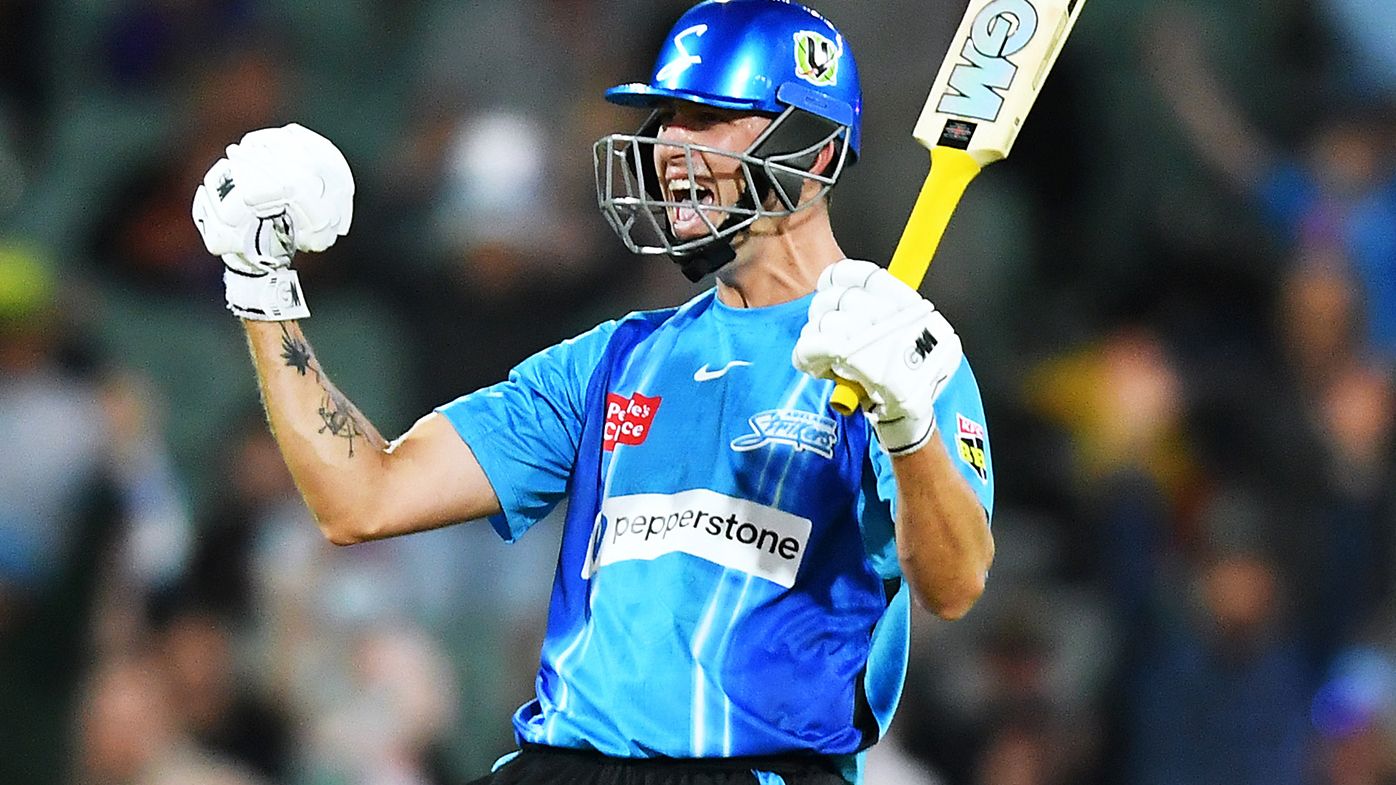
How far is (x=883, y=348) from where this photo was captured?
264 centimetres

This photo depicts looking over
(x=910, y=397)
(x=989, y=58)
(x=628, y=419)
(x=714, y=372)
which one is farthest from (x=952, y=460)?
(x=989, y=58)

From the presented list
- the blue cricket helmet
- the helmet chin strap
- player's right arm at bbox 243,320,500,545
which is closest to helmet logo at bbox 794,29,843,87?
the blue cricket helmet

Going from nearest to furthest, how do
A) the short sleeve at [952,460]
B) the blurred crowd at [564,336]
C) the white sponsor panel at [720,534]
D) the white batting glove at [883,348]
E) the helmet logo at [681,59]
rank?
the white batting glove at [883,348] → the short sleeve at [952,460] → the white sponsor panel at [720,534] → the helmet logo at [681,59] → the blurred crowd at [564,336]

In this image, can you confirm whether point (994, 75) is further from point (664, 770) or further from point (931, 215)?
point (664, 770)

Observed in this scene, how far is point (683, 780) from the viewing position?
9.71ft

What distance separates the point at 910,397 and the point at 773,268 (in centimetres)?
A: 69

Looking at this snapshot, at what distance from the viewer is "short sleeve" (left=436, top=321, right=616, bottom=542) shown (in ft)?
10.7

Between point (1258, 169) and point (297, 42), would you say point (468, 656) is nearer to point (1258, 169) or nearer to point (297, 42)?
point (297, 42)

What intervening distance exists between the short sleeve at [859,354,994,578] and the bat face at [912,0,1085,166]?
1.24 ft

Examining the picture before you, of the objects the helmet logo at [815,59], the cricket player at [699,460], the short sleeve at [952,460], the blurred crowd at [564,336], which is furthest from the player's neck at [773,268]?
the blurred crowd at [564,336]

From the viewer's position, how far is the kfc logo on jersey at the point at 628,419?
10.5ft

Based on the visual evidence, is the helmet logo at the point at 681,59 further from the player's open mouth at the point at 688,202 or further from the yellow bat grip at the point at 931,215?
the yellow bat grip at the point at 931,215

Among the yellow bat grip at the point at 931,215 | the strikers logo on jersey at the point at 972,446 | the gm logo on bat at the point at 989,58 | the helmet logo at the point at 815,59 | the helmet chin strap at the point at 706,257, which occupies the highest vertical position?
the gm logo on bat at the point at 989,58

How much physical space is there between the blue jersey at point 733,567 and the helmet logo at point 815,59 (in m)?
0.38
